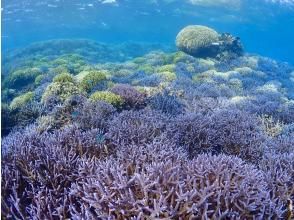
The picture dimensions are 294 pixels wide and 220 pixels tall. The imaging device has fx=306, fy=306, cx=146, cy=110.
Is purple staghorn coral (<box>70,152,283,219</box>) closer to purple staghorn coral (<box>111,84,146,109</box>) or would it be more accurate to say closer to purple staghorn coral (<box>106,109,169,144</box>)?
purple staghorn coral (<box>106,109,169,144</box>)

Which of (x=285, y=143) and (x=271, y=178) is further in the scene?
(x=285, y=143)

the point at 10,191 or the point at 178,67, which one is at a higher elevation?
the point at 10,191

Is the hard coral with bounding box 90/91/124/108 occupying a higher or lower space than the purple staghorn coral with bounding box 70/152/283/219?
lower

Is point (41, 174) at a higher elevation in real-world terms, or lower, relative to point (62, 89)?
higher

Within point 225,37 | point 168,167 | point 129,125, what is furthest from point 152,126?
point 225,37

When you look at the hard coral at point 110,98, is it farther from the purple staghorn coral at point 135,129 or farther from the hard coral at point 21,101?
the hard coral at point 21,101

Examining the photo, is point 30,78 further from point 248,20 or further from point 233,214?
point 248,20

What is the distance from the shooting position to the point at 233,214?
8.61 feet

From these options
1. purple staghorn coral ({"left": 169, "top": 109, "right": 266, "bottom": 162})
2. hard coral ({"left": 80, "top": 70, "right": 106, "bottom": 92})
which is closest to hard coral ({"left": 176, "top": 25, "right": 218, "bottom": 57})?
hard coral ({"left": 80, "top": 70, "right": 106, "bottom": 92})

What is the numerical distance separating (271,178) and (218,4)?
45.5 metres

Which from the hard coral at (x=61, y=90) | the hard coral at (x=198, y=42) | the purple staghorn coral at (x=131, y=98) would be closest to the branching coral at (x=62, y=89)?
the hard coral at (x=61, y=90)

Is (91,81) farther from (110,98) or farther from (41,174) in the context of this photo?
(41,174)

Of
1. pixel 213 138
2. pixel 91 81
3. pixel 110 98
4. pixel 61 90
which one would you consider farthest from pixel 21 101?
pixel 213 138

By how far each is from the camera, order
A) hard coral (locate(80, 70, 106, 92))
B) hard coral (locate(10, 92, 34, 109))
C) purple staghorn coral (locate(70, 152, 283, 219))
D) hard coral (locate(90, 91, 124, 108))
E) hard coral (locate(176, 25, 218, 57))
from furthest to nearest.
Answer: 1. hard coral (locate(176, 25, 218, 57))
2. hard coral (locate(80, 70, 106, 92))
3. hard coral (locate(10, 92, 34, 109))
4. hard coral (locate(90, 91, 124, 108))
5. purple staghorn coral (locate(70, 152, 283, 219))
